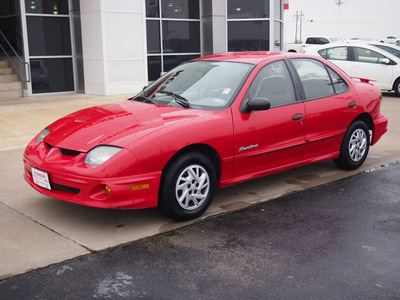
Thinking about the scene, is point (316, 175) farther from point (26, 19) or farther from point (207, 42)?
point (207, 42)

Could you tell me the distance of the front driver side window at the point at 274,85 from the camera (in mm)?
5547

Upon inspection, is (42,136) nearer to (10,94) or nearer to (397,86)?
(10,94)

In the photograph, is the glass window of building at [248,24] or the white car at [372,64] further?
the glass window of building at [248,24]

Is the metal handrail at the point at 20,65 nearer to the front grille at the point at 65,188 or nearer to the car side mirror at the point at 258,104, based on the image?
the front grille at the point at 65,188

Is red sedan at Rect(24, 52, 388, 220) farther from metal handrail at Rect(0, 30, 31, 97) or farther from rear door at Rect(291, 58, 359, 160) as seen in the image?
metal handrail at Rect(0, 30, 31, 97)

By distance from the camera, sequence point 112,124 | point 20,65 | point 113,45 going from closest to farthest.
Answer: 1. point 112,124
2. point 20,65
3. point 113,45

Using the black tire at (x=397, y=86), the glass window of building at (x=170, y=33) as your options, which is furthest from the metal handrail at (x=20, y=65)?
the black tire at (x=397, y=86)

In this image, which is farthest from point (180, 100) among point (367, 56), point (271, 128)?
point (367, 56)

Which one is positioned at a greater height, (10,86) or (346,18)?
(346,18)

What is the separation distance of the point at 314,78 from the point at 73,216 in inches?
132

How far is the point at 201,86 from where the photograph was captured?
221 inches

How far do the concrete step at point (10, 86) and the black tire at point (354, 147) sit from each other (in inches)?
393

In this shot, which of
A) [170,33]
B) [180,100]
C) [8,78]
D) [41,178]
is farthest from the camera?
[170,33]

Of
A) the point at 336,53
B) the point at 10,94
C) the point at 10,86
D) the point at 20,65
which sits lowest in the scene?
the point at 10,94
